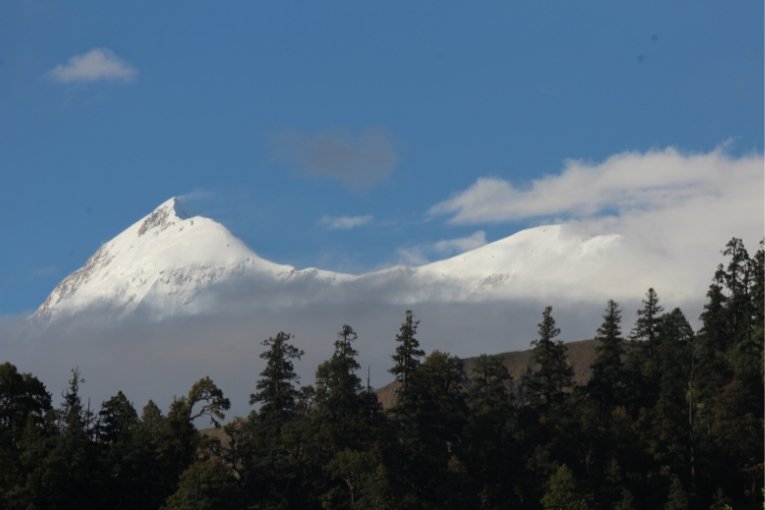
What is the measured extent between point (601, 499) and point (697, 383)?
23716 millimetres

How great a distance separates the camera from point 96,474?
119875mm

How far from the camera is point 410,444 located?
128 metres

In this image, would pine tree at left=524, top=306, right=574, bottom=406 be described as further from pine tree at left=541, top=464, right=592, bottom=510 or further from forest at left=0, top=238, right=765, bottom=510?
pine tree at left=541, top=464, right=592, bottom=510

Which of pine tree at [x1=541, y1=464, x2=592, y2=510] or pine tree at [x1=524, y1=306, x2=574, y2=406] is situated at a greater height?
pine tree at [x1=524, y1=306, x2=574, y2=406]

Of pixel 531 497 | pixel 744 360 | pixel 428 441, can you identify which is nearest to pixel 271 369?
pixel 428 441

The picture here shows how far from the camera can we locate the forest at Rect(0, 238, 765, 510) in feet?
394

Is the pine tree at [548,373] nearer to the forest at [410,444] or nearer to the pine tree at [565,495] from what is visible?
the forest at [410,444]

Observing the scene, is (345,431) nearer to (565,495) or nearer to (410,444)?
(410,444)

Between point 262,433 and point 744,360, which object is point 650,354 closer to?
point 744,360

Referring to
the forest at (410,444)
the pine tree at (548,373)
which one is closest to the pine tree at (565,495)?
the forest at (410,444)

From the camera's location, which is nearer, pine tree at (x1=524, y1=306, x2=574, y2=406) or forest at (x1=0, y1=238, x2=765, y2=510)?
forest at (x1=0, y1=238, x2=765, y2=510)

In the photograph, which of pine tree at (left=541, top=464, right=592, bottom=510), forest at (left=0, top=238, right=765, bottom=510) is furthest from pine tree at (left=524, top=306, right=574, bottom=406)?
pine tree at (left=541, top=464, right=592, bottom=510)

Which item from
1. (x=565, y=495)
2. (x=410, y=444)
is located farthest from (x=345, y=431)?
(x=565, y=495)

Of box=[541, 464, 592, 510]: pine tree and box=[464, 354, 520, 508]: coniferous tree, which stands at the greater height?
box=[464, 354, 520, 508]: coniferous tree
